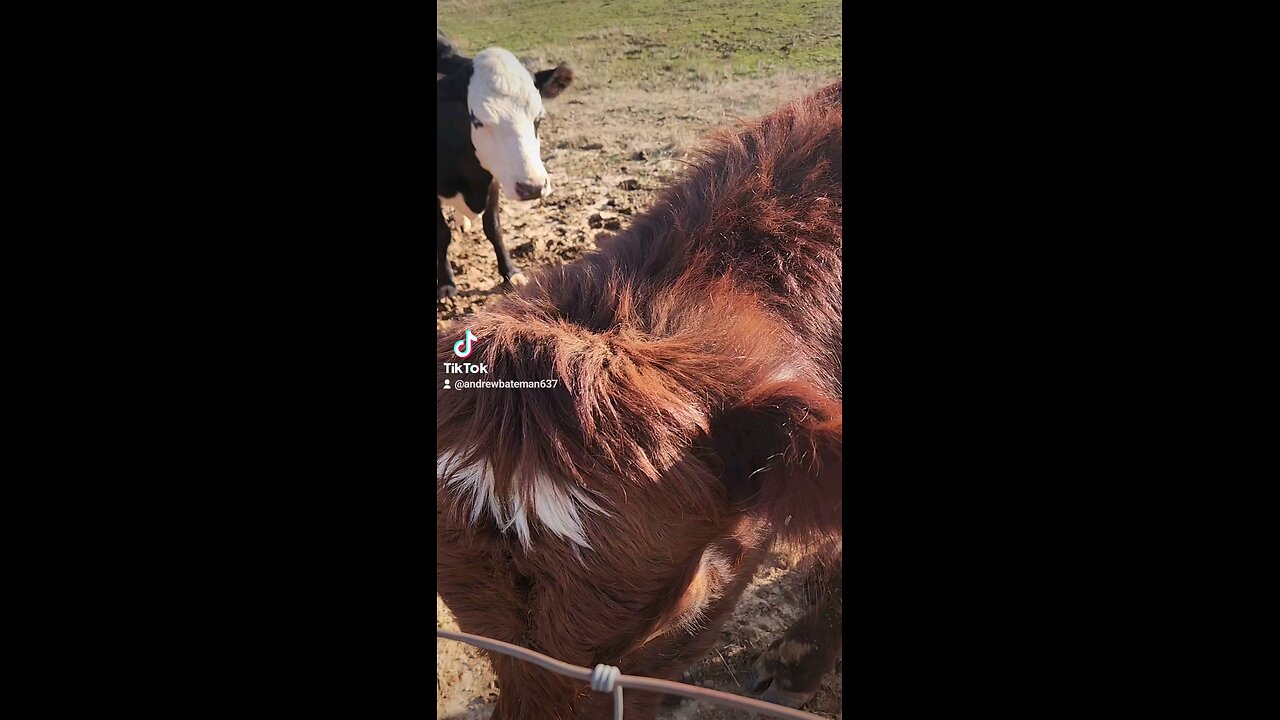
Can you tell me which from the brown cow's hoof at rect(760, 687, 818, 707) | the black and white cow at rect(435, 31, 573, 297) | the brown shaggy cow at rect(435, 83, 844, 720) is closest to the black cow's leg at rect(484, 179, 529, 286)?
the black and white cow at rect(435, 31, 573, 297)

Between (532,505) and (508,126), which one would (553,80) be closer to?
(508,126)

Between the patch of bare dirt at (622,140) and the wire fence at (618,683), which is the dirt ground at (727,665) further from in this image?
the patch of bare dirt at (622,140)

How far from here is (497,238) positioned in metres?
2.47

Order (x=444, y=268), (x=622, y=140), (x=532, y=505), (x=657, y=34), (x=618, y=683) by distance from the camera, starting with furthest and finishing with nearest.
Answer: (x=444, y=268) → (x=622, y=140) → (x=657, y=34) → (x=532, y=505) → (x=618, y=683)

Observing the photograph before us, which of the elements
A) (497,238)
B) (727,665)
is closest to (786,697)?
(727,665)

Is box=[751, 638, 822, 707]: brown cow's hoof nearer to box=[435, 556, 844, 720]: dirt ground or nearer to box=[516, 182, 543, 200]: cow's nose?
box=[435, 556, 844, 720]: dirt ground

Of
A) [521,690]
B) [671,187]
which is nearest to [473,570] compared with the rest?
[521,690]

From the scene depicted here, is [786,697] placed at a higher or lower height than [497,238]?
lower

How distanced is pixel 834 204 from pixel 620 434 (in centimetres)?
78

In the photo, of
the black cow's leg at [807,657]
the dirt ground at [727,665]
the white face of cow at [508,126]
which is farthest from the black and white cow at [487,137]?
the black cow's leg at [807,657]

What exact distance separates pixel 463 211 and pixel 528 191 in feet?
1.09

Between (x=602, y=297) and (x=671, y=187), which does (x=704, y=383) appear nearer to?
(x=602, y=297)

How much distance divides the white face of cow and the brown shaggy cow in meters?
0.61

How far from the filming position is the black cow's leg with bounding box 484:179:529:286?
8.02 feet
